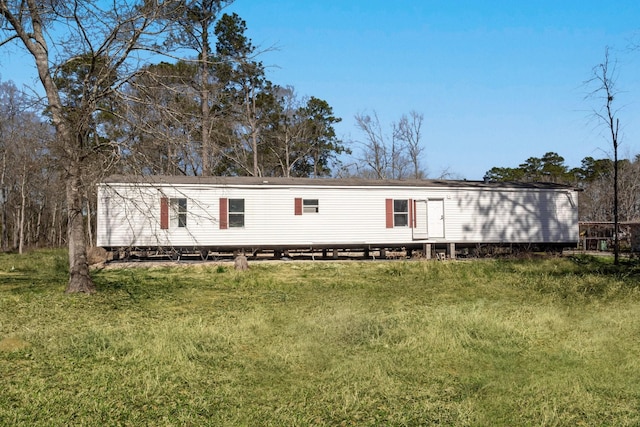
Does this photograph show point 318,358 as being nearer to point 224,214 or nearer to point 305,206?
point 224,214

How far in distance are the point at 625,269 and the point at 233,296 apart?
12.6 meters

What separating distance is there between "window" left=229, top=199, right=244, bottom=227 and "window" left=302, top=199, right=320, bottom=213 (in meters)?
2.28

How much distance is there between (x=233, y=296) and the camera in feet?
39.6

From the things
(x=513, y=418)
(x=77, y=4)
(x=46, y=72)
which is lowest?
(x=513, y=418)

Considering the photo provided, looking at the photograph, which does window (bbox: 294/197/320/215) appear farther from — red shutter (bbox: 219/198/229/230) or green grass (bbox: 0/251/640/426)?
green grass (bbox: 0/251/640/426)

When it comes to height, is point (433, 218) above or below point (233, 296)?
above

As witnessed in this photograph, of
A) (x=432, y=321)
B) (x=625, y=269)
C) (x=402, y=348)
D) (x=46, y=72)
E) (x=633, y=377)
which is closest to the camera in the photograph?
(x=633, y=377)

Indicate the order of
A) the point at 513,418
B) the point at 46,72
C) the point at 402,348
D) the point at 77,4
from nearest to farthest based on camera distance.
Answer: the point at 513,418
the point at 402,348
the point at 77,4
the point at 46,72

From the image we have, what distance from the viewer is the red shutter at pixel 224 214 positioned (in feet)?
68.3

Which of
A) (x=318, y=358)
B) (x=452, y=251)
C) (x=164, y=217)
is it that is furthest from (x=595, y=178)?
(x=318, y=358)

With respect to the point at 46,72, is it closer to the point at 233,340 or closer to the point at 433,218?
the point at 233,340

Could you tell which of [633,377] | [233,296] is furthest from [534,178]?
[633,377]

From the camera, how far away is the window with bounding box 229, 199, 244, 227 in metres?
21.0

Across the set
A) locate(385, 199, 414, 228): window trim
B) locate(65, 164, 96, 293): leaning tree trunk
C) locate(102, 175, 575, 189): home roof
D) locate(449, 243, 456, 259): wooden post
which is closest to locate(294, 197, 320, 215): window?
locate(102, 175, 575, 189): home roof
